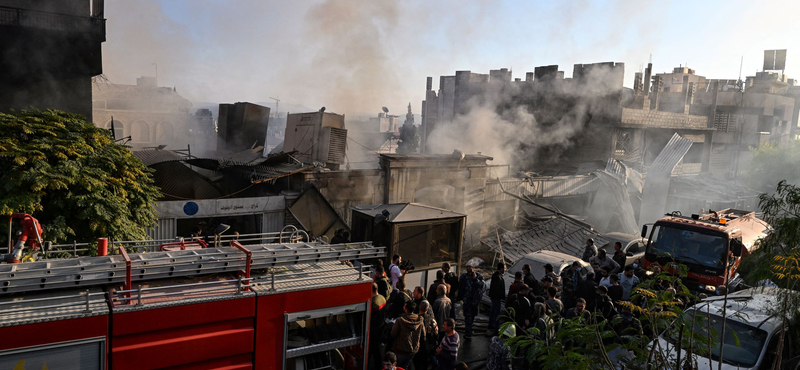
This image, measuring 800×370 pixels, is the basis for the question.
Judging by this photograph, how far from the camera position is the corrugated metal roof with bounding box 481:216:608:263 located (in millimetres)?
14766

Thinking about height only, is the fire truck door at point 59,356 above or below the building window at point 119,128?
below

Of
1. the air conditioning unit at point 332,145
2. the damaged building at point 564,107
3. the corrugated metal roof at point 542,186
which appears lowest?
the corrugated metal roof at point 542,186

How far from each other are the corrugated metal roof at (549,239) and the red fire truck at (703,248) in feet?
10.3

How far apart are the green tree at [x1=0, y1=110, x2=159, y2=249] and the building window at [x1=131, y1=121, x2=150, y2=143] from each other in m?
37.8

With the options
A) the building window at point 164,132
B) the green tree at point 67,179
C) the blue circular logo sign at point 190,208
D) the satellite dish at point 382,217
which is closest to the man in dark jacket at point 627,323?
the satellite dish at point 382,217

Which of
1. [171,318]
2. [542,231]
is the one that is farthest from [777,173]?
[171,318]

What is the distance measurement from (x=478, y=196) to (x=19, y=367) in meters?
14.5

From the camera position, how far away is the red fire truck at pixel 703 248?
10.7m

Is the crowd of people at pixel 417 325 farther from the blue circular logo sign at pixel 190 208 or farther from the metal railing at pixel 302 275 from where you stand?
the blue circular logo sign at pixel 190 208

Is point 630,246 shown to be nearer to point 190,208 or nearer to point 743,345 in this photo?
point 743,345

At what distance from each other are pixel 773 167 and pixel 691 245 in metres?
34.0

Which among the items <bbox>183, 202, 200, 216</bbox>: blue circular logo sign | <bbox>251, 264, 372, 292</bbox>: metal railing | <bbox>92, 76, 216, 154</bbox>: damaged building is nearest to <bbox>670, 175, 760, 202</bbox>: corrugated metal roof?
<bbox>183, 202, 200, 216</bbox>: blue circular logo sign

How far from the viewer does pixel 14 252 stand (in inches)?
189

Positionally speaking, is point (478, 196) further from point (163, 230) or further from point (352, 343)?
point (352, 343)
